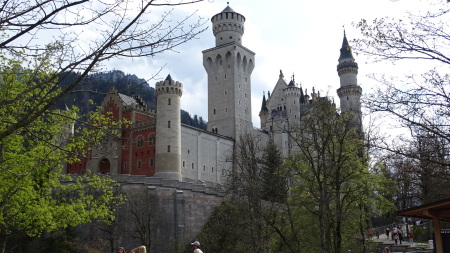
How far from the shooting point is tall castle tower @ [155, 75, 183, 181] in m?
47.4

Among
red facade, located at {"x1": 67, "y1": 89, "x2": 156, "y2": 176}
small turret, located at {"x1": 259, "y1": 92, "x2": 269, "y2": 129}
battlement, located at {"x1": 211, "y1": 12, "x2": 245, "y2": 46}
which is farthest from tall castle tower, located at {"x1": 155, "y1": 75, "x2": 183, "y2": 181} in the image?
small turret, located at {"x1": 259, "y1": 92, "x2": 269, "y2": 129}

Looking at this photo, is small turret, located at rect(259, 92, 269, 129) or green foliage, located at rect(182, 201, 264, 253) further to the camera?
small turret, located at rect(259, 92, 269, 129)

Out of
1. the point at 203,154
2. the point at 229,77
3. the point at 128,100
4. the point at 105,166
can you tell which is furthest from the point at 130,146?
the point at 229,77

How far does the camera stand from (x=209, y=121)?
6494 centimetres

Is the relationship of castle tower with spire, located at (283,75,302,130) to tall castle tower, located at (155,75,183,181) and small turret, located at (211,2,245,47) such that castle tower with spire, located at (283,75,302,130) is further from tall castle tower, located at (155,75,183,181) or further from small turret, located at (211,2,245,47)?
tall castle tower, located at (155,75,183,181)

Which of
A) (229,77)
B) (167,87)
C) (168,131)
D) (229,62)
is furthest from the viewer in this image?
(229,62)

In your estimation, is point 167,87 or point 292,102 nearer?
point 167,87

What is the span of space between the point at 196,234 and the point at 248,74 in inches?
1274

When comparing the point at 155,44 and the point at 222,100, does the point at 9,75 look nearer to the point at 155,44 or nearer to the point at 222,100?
the point at 155,44

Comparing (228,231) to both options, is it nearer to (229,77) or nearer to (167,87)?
(167,87)

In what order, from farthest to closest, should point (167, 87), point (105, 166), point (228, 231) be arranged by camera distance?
1. point (105, 166)
2. point (167, 87)
3. point (228, 231)

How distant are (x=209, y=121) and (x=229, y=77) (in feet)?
22.3

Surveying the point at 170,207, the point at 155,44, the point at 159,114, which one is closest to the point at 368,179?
the point at 170,207

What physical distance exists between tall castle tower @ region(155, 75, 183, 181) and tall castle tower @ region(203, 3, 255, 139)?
13.0 m
